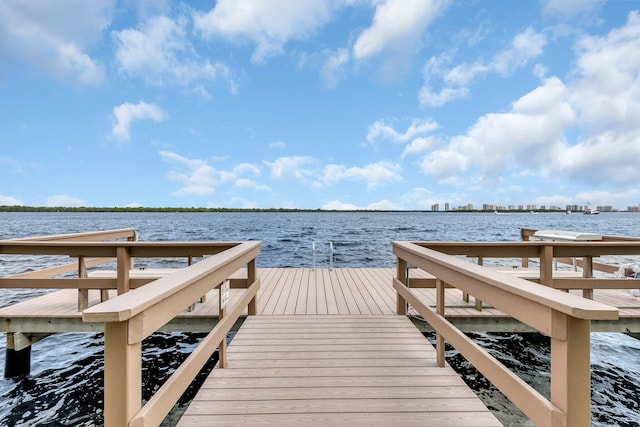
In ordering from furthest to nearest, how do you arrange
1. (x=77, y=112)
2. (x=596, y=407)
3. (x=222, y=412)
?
(x=77, y=112)
(x=596, y=407)
(x=222, y=412)

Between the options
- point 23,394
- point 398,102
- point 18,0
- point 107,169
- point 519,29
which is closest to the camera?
point 23,394

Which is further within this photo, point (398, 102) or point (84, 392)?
point (398, 102)

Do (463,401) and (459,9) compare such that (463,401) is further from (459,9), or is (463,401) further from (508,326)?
(459,9)

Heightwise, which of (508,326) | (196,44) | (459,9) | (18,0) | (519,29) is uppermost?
(196,44)

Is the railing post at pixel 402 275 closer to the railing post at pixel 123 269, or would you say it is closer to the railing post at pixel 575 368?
the railing post at pixel 575 368

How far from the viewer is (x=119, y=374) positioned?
121cm

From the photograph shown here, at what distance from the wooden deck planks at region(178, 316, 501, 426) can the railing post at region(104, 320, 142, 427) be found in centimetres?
83

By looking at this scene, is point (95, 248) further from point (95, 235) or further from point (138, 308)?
point (138, 308)

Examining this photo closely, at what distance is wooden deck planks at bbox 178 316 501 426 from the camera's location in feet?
6.46

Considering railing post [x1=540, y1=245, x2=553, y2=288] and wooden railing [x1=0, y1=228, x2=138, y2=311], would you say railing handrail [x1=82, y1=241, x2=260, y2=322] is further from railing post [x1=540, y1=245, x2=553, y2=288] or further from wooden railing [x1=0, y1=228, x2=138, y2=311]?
railing post [x1=540, y1=245, x2=553, y2=288]

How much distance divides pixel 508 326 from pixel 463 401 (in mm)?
2240

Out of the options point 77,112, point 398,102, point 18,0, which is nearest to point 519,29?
point 398,102

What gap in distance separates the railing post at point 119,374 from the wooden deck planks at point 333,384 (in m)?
0.83

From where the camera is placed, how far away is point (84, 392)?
3943 mm
